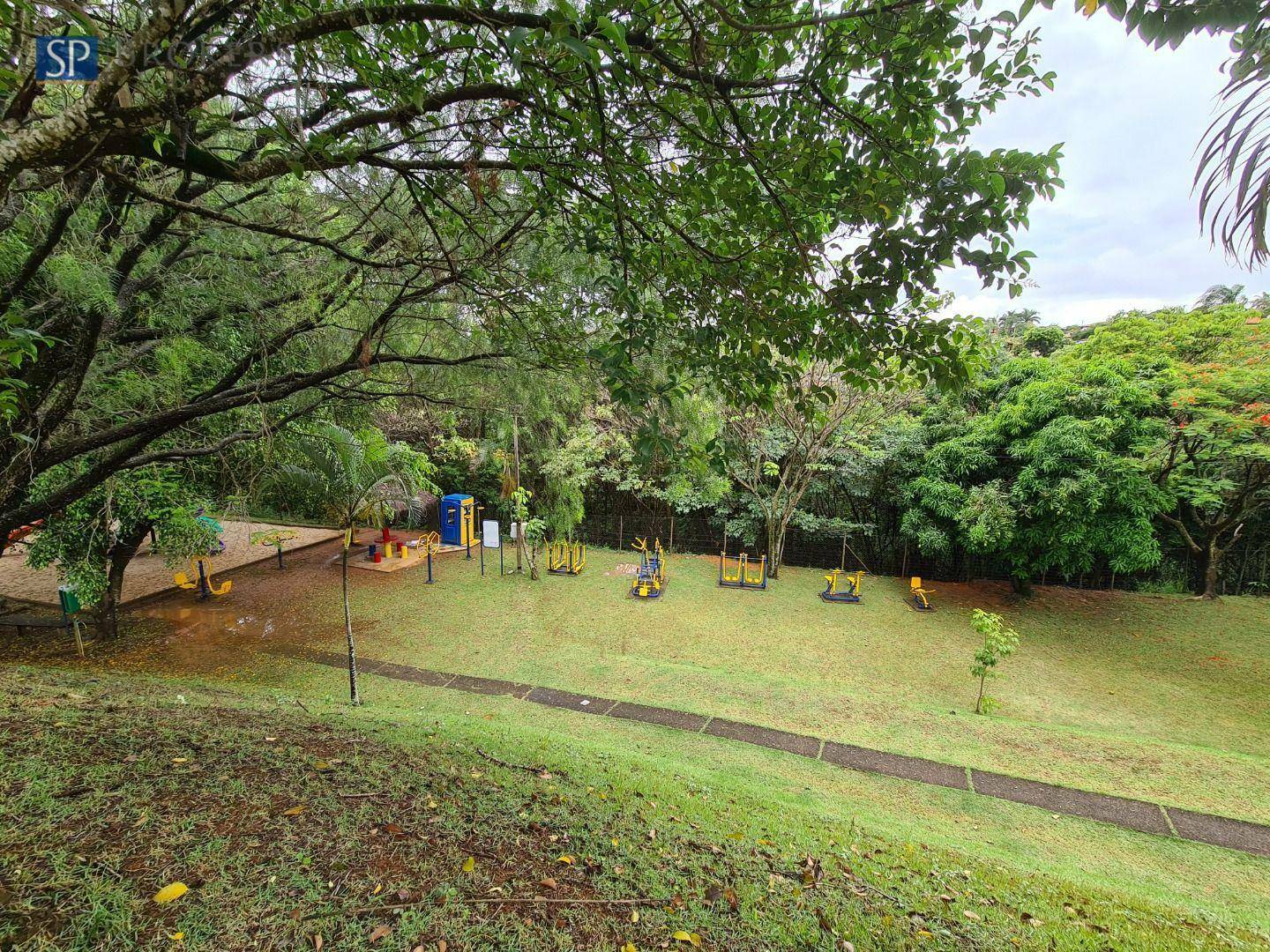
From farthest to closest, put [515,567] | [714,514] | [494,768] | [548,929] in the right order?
[714,514], [515,567], [494,768], [548,929]

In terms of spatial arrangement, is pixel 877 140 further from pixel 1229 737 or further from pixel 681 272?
pixel 1229 737

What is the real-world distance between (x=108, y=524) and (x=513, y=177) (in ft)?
21.4

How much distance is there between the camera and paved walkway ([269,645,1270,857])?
4.12 metres

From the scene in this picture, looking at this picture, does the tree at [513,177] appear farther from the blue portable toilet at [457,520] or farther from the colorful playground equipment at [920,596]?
the blue portable toilet at [457,520]

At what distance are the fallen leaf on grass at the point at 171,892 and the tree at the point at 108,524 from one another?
546cm

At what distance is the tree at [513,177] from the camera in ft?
6.03

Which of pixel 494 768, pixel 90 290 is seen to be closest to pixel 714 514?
pixel 494 768

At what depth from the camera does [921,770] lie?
482 centimetres

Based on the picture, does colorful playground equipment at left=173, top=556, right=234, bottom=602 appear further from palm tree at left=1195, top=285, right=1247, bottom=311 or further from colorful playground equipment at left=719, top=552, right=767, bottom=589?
palm tree at left=1195, top=285, right=1247, bottom=311

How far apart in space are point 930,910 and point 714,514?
11.2 metres

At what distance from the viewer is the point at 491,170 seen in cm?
301

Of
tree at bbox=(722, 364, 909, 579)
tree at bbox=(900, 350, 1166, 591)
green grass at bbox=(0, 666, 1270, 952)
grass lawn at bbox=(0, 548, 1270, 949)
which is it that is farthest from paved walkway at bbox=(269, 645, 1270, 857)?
tree at bbox=(722, 364, 909, 579)

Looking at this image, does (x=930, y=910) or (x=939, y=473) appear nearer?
(x=930, y=910)

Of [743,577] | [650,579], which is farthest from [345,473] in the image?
[743,577]
